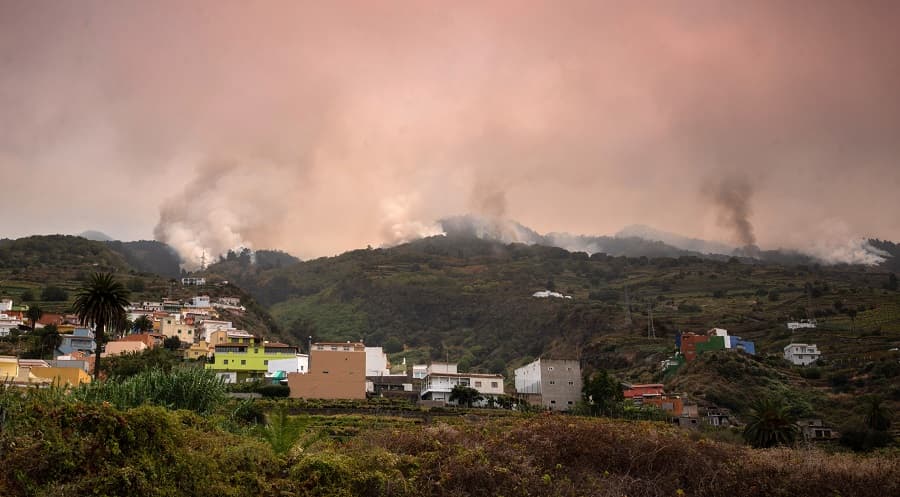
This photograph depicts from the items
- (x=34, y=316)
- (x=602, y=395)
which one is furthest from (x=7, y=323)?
(x=602, y=395)

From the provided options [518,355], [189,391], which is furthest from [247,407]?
[518,355]

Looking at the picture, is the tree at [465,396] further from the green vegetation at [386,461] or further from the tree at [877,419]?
the green vegetation at [386,461]

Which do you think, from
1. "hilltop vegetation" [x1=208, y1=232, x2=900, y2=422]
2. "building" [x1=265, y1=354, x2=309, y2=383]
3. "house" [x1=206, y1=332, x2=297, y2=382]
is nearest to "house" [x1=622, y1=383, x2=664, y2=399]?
"hilltop vegetation" [x1=208, y1=232, x2=900, y2=422]

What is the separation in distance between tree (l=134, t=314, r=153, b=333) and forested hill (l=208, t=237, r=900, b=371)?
25.5 m

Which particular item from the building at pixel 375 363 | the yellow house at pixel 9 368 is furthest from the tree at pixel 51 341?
the building at pixel 375 363

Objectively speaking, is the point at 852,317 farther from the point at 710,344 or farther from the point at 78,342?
the point at 78,342

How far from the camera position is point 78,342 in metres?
70.1

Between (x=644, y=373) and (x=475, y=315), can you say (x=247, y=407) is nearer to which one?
(x=644, y=373)

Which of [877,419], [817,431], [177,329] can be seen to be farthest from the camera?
[177,329]

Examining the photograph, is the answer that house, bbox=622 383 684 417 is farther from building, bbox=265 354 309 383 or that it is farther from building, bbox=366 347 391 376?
building, bbox=265 354 309 383

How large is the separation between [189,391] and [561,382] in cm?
3733

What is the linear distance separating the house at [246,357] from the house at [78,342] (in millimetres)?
10992

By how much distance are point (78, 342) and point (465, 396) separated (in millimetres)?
33171

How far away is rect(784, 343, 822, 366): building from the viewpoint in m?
78.6
